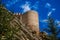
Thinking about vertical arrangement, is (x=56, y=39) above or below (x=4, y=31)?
above

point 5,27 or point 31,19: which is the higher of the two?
point 31,19

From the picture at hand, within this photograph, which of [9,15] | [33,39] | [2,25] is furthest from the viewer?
[33,39]

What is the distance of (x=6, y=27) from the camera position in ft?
34.8

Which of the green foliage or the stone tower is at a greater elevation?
the stone tower

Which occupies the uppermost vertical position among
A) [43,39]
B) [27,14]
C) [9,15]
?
[27,14]

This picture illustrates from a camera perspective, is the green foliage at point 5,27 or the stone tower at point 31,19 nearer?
the green foliage at point 5,27

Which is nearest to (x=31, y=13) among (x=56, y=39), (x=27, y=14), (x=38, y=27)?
(x=27, y=14)

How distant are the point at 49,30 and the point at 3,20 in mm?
8359

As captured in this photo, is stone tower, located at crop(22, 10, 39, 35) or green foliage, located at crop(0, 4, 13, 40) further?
stone tower, located at crop(22, 10, 39, 35)

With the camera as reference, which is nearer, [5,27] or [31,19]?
[5,27]

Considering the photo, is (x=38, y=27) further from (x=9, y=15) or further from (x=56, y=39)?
(x=9, y=15)

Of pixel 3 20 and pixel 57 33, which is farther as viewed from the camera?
pixel 57 33

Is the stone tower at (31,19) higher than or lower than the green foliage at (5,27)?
higher

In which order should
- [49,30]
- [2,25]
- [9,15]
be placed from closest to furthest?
[2,25], [9,15], [49,30]
